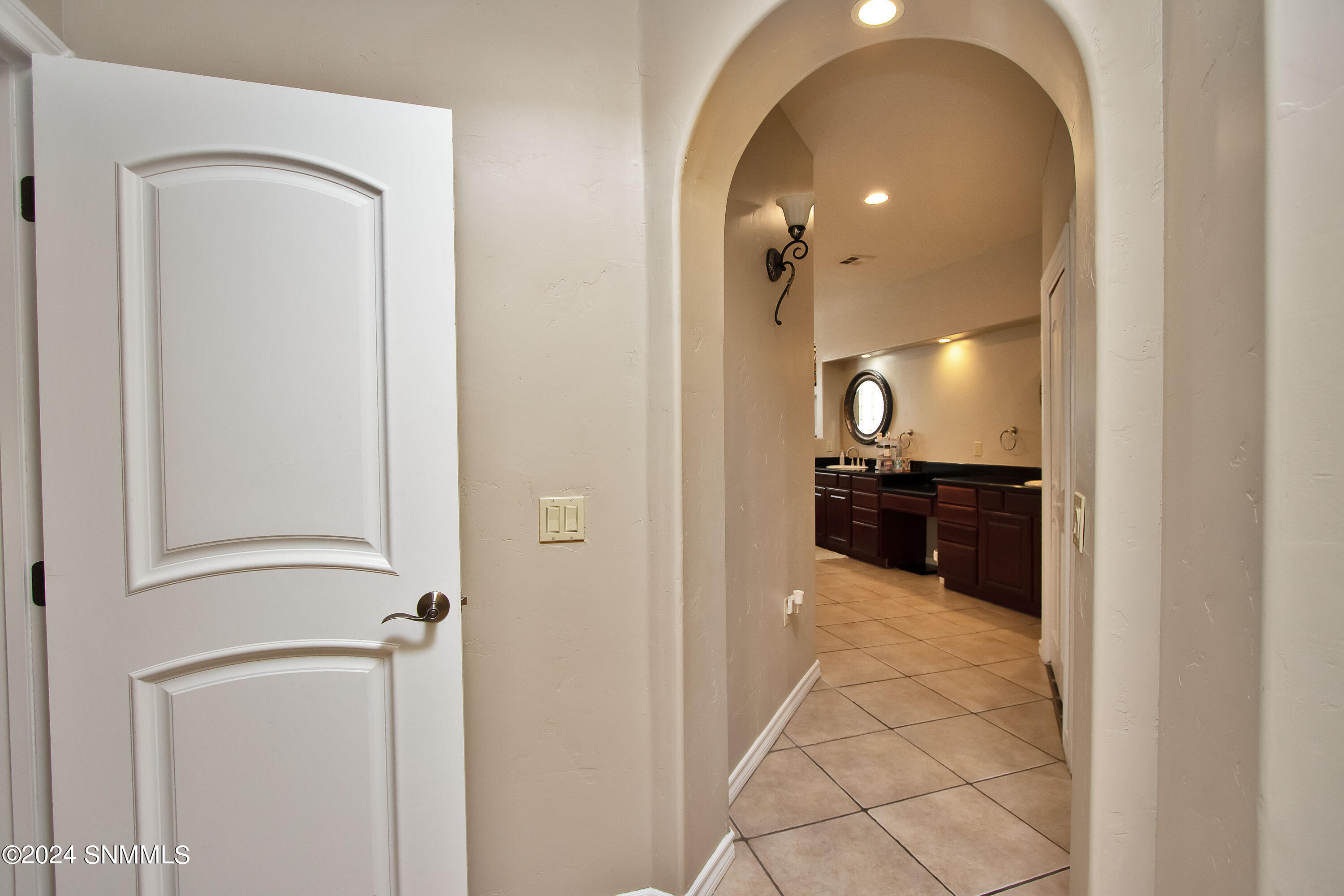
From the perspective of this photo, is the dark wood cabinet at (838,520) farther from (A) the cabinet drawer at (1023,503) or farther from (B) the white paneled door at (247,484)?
(B) the white paneled door at (247,484)

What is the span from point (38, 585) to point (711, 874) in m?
1.65

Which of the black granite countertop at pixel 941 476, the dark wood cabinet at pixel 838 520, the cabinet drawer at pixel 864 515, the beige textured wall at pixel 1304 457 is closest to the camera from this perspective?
the beige textured wall at pixel 1304 457

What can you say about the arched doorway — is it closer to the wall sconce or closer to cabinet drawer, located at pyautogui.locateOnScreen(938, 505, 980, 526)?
the wall sconce

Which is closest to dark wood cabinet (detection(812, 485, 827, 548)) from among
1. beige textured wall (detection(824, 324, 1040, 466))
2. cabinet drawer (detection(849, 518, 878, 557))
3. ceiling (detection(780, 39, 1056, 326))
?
cabinet drawer (detection(849, 518, 878, 557))

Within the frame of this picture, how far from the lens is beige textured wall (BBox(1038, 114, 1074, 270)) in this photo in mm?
2301

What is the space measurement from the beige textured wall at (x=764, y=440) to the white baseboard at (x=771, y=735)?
0.04 m

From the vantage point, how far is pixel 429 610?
3.99 feet

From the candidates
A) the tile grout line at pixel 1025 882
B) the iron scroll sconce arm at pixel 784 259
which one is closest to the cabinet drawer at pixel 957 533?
the iron scroll sconce arm at pixel 784 259

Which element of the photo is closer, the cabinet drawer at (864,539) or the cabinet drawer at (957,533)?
the cabinet drawer at (957,533)

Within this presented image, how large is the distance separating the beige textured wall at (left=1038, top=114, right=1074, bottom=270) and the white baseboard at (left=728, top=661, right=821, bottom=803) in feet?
7.49

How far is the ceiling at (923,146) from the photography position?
7.44ft

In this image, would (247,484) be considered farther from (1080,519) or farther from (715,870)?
(1080,519)

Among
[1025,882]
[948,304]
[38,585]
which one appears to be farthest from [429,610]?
[948,304]

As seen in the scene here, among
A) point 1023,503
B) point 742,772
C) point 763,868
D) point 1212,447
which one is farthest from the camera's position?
point 1023,503
